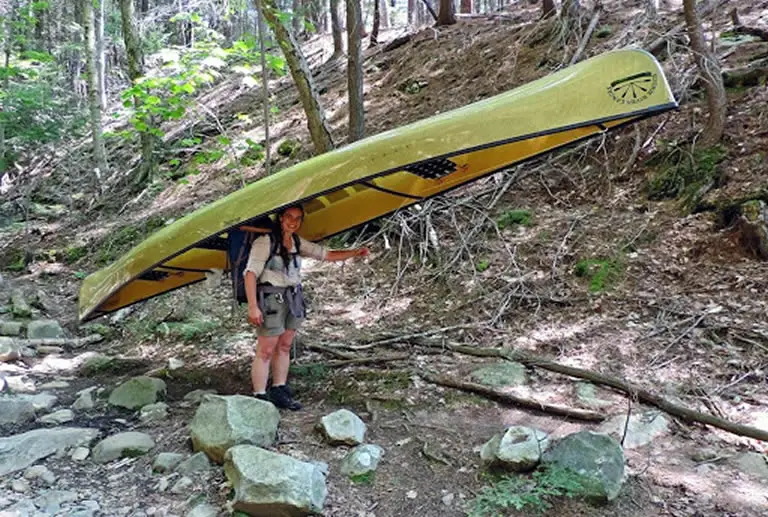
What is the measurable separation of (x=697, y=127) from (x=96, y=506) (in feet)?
18.3

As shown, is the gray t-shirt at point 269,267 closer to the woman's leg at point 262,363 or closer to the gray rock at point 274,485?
the woman's leg at point 262,363

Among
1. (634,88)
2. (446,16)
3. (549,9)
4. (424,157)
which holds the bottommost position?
(424,157)

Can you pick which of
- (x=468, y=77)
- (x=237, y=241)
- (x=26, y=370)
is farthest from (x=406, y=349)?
(x=468, y=77)

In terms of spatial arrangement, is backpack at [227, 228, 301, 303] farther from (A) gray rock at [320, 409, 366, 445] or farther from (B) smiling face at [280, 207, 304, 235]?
(A) gray rock at [320, 409, 366, 445]

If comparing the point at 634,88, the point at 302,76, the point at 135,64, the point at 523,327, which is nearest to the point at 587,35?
the point at 302,76

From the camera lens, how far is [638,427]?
297cm

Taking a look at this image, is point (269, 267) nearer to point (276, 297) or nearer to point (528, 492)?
point (276, 297)

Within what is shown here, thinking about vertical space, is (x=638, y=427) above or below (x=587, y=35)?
below

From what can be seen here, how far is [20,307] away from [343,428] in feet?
16.9

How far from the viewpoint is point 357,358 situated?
4.22 metres

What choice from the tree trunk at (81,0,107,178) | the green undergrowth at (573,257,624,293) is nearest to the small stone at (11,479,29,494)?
the green undergrowth at (573,257,624,293)

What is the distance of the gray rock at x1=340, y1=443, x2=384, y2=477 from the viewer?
2768 mm

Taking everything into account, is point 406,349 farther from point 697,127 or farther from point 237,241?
point 697,127

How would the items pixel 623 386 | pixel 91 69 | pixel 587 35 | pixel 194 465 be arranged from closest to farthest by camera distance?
pixel 194 465 < pixel 623 386 < pixel 587 35 < pixel 91 69
